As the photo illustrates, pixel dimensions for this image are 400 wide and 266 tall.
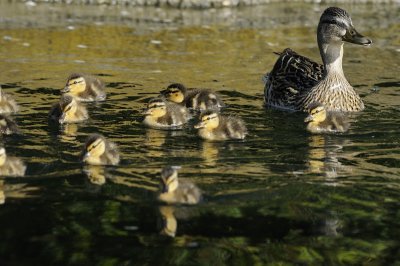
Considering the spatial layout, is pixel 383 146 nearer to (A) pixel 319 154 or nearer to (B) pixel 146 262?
(A) pixel 319 154

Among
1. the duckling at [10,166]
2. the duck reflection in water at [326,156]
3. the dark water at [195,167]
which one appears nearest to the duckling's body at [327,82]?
the dark water at [195,167]

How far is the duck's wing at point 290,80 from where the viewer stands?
1177cm

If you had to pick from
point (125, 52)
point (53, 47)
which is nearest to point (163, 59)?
point (125, 52)

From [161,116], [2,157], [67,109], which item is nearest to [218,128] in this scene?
[161,116]

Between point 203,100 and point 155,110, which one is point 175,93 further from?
point 155,110

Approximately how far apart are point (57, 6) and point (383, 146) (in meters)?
8.37

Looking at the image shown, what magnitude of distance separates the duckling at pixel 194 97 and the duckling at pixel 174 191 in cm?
334

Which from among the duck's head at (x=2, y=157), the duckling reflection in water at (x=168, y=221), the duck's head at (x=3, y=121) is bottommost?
the duckling reflection in water at (x=168, y=221)

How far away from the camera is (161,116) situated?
416 inches

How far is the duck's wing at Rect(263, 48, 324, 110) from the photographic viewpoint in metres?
11.8

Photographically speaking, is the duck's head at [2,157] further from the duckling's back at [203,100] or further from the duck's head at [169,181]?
the duckling's back at [203,100]

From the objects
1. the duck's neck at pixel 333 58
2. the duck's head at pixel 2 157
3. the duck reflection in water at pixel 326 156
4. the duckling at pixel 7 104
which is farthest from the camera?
the duck's neck at pixel 333 58

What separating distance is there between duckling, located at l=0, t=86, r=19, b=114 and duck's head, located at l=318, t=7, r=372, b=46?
3348 mm

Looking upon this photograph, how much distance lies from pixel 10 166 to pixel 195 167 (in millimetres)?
1472
